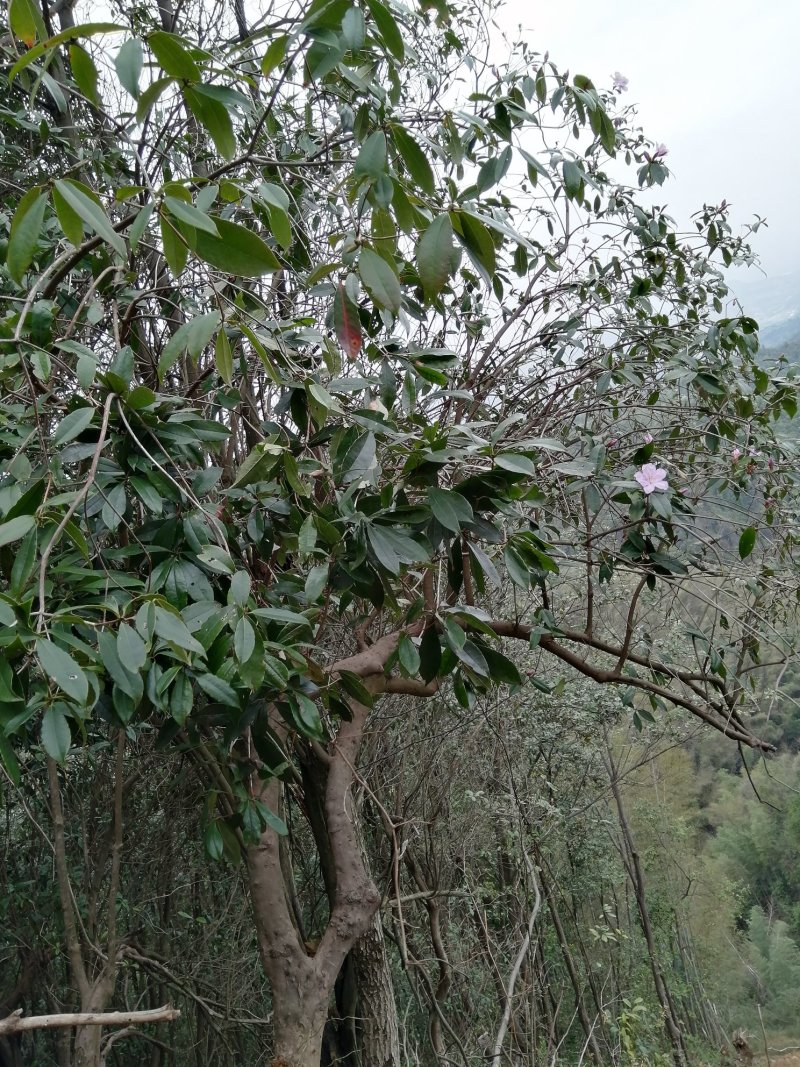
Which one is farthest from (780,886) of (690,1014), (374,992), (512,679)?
(512,679)

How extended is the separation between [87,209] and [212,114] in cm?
17

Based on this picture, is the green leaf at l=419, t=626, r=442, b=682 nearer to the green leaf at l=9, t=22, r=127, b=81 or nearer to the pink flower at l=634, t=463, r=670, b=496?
the pink flower at l=634, t=463, r=670, b=496

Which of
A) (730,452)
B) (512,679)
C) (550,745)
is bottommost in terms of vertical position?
(550,745)

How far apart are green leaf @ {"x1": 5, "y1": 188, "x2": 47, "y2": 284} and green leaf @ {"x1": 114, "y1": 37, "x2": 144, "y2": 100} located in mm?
173

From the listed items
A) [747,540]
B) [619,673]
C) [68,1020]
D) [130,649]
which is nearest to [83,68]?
[130,649]

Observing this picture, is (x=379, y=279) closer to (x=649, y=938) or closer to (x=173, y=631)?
(x=173, y=631)

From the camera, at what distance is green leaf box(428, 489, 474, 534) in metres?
0.90

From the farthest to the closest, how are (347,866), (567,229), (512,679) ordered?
(567,229)
(347,866)
(512,679)

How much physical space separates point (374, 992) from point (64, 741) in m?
2.32

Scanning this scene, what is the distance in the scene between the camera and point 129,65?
29.2 inches

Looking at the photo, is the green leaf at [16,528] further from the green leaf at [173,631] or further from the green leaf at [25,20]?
the green leaf at [25,20]

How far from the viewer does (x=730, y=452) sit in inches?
76.8

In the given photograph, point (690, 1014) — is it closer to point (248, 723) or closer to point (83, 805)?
point (83, 805)

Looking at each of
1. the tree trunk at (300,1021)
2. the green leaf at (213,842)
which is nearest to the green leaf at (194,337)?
the green leaf at (213,842)
